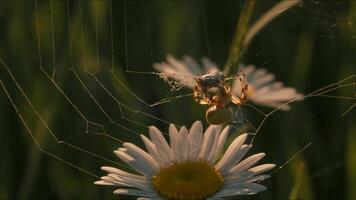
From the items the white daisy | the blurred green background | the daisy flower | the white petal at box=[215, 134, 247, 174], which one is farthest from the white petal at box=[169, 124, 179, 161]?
the daisy flower

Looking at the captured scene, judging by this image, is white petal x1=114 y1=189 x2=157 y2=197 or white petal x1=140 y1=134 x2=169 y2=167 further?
white petal x1=140 y1=134 x2=169 y2=167

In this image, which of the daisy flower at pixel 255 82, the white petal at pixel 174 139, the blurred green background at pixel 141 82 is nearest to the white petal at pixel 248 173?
the white petal at pixel 174 139

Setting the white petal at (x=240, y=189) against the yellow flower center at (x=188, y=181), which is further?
the yellow flower center at (x=188, y=181)

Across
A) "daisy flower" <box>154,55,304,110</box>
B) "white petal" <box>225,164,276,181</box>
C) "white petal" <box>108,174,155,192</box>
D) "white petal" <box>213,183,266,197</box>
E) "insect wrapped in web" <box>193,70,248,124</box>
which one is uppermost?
"daisy flower" <box>154,55,304,110</box>

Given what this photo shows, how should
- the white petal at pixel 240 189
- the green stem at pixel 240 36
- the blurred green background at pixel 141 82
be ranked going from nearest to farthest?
the white petal at pixel 240 189 < the green stem at pixel 240 36 < the blurred green background at pixel 141 82

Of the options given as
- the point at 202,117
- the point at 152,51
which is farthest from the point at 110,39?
the point at 202,117

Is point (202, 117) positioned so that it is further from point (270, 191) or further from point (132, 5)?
point (132, 5)

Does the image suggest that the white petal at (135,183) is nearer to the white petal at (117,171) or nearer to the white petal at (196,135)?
the white petal at (117,171)

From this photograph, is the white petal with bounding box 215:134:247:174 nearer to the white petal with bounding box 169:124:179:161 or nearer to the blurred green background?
the white petal with bounding box 169:124:179:161
